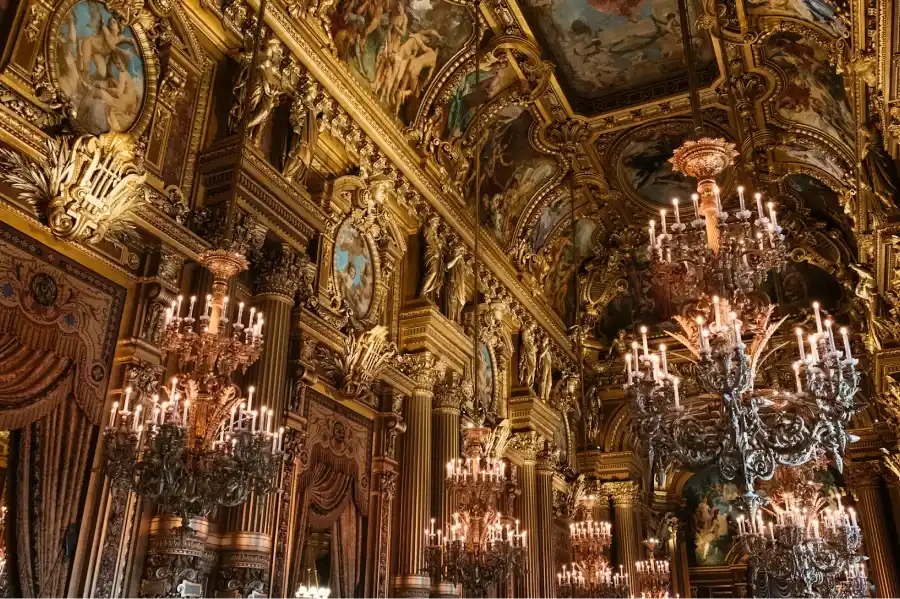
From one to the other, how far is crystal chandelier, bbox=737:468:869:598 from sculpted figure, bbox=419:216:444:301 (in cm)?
575

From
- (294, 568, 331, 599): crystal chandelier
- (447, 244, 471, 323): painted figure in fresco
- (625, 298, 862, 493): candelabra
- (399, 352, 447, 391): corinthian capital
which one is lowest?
(294, 568, 331, 599): crystal chandelier

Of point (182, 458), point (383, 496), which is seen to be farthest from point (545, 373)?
point (182, 458)

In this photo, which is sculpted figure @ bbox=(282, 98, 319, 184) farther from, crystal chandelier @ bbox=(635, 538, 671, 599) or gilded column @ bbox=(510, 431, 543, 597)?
crystal chandelier @ bbox=(635, 538, 671, 599)

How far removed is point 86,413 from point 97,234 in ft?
4.89

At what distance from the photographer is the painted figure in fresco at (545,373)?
1638 centimetres

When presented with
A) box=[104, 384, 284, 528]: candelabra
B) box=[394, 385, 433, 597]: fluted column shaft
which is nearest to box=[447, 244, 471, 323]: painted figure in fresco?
box=[394, 385, 433, 597]: fluted column shaft

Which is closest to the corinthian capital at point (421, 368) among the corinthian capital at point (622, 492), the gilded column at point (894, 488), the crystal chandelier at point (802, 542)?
the crystal chandelier at point (802, 542)

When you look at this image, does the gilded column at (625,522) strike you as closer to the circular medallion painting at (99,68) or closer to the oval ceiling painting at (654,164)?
the oval ceiling painting at (654,164)

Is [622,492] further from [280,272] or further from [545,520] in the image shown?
[280,272]

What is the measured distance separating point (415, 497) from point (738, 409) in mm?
5576

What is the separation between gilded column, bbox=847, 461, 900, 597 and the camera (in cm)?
1761

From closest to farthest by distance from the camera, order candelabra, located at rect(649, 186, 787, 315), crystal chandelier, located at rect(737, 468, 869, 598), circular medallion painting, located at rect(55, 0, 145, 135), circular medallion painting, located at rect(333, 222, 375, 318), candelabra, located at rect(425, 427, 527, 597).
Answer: candelabra, located at rect(649, 186, 787, 315) < circular medallion painting, located at rect(55, 0, 145, 135) < candelabra, located at rect(425, 427, 527, 597) < circular medallion painting, located at rect(333, 222, 375, 318) < crystal chandelier, located at rect(737, 468, 869, 598)

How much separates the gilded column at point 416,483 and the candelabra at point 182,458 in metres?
4.61

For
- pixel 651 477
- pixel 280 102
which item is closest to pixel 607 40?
pixel 280 102
